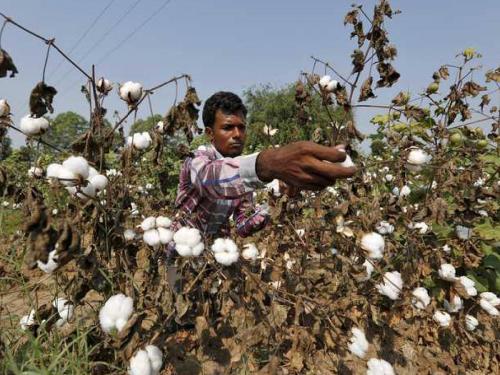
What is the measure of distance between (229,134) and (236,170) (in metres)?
0.97

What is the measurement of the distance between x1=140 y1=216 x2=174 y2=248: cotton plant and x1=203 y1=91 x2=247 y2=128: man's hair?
40.1 inches

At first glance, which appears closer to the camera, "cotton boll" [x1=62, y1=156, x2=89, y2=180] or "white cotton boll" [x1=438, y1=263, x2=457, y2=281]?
"cotton boll" [x1=62, y1=156, x2=89, y2=180]

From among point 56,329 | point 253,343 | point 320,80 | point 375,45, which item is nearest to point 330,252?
point 253,343

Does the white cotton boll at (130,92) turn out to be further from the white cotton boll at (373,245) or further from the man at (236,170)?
the white cotton boll at (373,245)

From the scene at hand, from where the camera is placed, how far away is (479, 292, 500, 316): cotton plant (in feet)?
6.51

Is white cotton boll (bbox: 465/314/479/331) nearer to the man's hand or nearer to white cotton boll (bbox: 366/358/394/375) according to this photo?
white cotton boll (bbox: 366/358/394/375)

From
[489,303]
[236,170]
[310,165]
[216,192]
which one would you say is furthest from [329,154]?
[489,303]

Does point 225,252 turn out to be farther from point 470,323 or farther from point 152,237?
point 470,323

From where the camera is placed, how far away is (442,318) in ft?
6.47

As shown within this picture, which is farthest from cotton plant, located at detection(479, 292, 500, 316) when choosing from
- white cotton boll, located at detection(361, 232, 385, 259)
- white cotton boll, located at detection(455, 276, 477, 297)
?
white cotton boll, located at detection(361, 232, 385, 259)

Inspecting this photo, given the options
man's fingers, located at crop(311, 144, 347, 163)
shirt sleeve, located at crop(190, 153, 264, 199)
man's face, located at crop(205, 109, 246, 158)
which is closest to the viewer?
man's fingers, located at crop(311, 144, 347, 163)

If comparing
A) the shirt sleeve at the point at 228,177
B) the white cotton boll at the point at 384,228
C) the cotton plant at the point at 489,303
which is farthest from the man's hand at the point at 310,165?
the cotton plant at the point at 489,303

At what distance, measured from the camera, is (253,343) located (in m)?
1.33

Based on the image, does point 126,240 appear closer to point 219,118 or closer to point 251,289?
point 251,289
